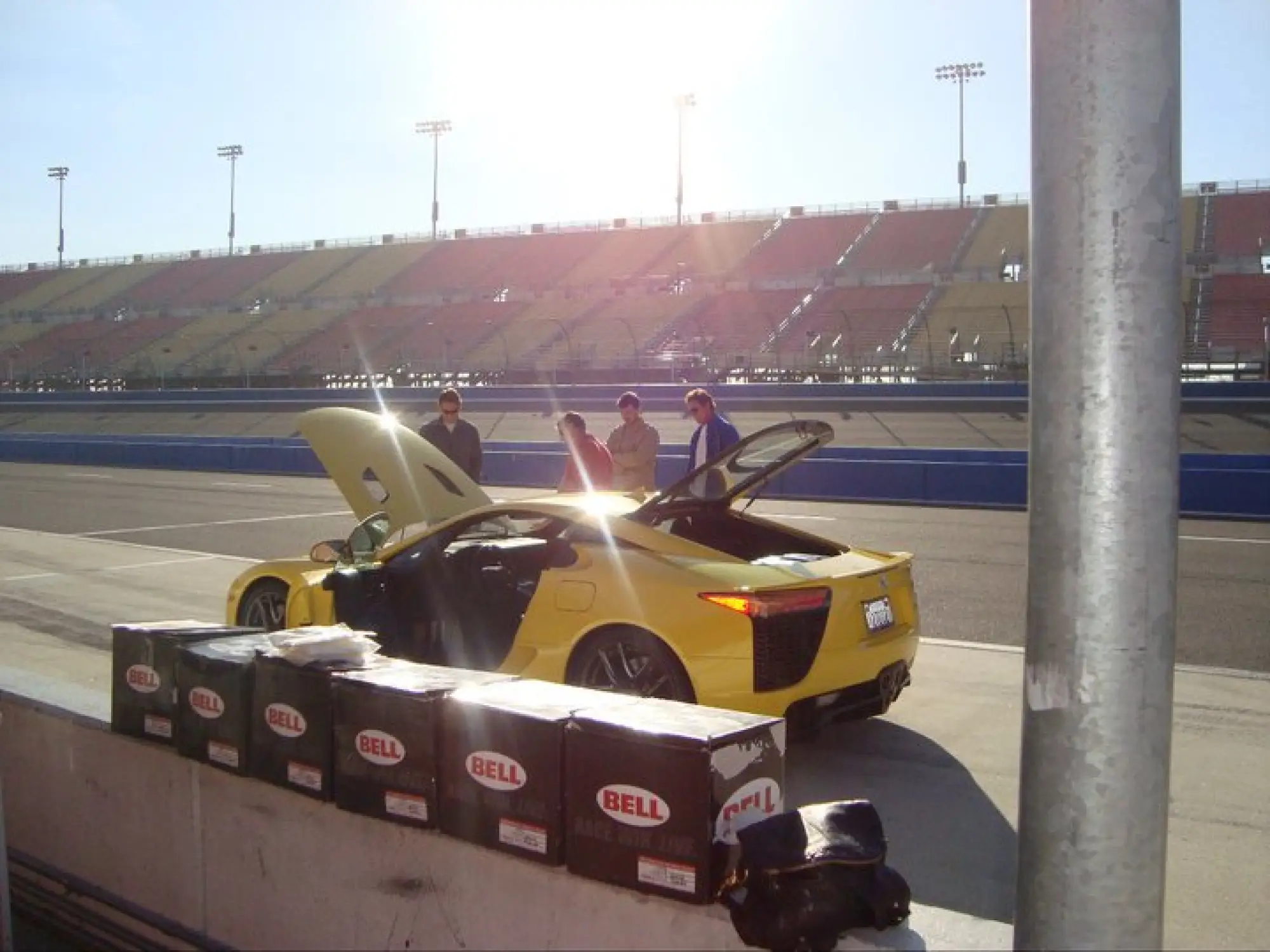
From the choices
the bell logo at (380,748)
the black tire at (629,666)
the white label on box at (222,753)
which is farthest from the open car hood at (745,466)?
the bell logo at (380,748)

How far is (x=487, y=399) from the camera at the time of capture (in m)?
40.5

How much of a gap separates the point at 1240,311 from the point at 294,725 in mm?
43789

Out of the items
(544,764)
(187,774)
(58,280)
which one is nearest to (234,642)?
(187,774)

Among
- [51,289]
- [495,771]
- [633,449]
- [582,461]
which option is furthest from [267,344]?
[495,771]

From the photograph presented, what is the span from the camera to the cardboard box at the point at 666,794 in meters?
2.92

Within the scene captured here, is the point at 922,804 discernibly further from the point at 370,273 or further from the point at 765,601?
the point at 370,273

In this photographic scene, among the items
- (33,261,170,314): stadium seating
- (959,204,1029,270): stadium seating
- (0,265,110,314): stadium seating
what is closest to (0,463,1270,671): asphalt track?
(959,204,1029,270): stadium seating

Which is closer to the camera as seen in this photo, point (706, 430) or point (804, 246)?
point (706, 430)

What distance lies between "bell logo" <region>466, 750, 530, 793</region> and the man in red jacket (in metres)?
6.22

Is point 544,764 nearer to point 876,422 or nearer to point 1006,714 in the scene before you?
point 1006,714

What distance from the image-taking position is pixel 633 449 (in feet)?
32.5

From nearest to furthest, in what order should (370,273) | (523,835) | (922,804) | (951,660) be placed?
(523,835)
(922,804)
(951,660)
(370,273)

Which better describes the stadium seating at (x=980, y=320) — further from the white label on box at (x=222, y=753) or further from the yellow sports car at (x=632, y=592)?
the white label on box at (x=222, y=753)

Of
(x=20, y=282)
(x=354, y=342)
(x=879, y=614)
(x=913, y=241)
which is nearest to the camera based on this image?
(x=879, y=614)
